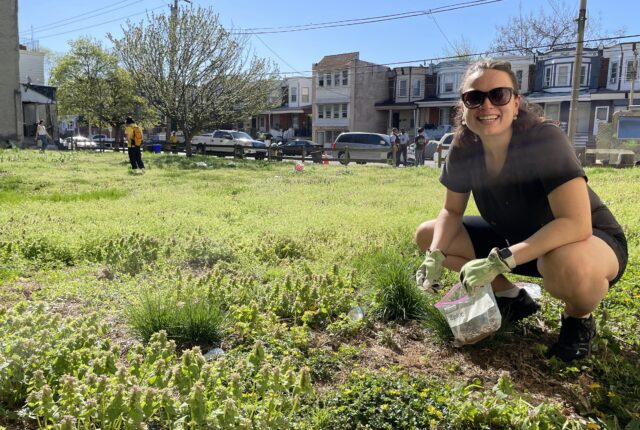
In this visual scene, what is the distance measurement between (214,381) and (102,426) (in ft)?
1.54

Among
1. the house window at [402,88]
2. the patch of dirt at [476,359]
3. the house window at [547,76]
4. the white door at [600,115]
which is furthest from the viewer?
the house window at [402,88]

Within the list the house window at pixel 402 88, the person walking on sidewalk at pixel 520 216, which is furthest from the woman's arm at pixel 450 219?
the house window at pixel 402 88

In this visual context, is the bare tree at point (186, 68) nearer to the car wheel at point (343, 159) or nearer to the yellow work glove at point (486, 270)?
the car wheel at point (343, 159)

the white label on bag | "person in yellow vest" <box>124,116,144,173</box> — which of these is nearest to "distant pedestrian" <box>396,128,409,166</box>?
"person in yellow vest" <box>124,116,144,173</box>

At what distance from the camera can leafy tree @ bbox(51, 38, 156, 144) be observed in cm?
4253

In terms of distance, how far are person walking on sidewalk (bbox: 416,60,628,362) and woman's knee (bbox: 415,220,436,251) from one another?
0.13 m

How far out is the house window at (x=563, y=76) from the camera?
132 ft

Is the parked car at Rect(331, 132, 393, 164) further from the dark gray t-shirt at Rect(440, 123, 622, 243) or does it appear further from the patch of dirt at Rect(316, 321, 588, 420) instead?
the patch of dirt at Rect(316, 321, 588, 420)

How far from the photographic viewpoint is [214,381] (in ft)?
7.25

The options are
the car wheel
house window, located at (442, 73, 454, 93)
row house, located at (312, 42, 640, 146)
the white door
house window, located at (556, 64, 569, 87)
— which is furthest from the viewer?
house window, located at (442, 73, 454, 93)

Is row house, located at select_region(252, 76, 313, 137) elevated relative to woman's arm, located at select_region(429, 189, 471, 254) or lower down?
elevated

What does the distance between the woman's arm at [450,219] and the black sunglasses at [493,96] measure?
620mm

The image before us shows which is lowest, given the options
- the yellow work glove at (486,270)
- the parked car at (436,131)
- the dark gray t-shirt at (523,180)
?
the yellow work glove at (486,270)

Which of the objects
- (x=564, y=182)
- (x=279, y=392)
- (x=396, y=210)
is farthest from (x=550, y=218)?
(x=396, y=210)
